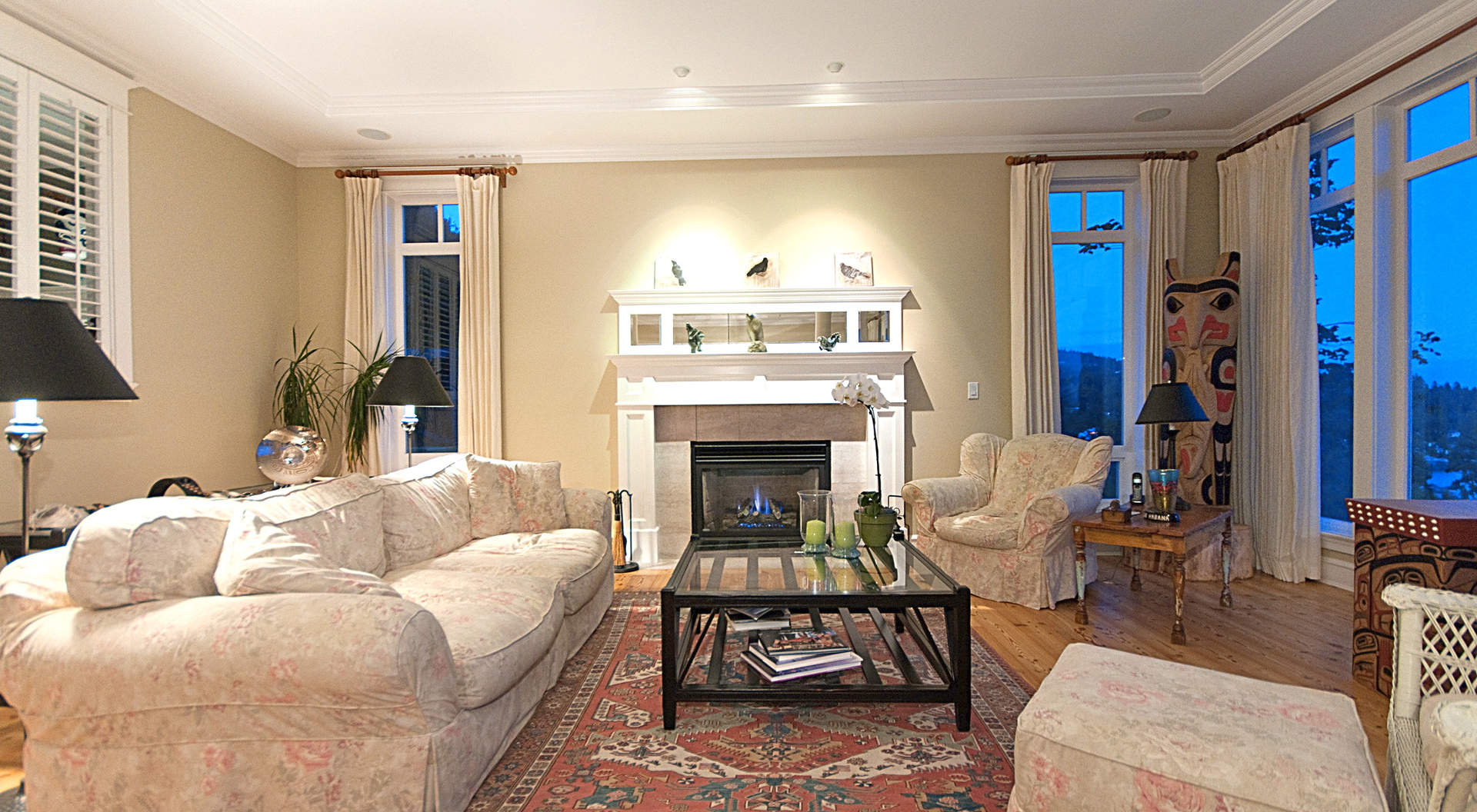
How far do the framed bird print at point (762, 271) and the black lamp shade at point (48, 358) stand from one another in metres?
3.67

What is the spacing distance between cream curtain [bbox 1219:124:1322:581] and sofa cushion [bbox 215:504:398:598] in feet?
16.1

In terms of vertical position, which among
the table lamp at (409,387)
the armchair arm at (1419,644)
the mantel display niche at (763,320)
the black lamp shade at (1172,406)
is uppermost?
the mantel display niche at (763,320)

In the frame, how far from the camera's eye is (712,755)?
2281mm

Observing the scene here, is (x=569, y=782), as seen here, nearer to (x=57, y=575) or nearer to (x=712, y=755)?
(x=712, y=755)

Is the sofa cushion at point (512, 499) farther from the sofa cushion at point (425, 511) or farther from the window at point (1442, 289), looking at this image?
the window at point (1442, 289)

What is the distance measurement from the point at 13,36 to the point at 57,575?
9.38 ft

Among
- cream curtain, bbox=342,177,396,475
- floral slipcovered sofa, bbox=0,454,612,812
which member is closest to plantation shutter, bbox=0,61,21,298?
cream curtain, bbox=342,177,396,475

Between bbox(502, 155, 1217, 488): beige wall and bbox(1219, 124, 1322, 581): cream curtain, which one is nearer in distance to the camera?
bbox(1219, 124, 1322, 581): cream curtain

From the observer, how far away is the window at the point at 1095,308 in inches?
206

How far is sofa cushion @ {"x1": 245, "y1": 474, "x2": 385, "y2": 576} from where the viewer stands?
7.82 feet

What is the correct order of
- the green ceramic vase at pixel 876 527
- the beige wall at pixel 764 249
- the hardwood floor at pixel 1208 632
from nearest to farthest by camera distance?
1. the hardwood floor at pixel 1208 632
2. the green ceramic vase at pixel 876 527
3. the beige wall at pixel 764 249

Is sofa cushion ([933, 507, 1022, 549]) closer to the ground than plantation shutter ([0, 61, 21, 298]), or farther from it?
closer to the ground

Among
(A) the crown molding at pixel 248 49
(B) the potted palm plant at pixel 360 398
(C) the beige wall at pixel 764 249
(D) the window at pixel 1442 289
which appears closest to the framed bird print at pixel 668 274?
(C) the beige wall at pixel 764 249

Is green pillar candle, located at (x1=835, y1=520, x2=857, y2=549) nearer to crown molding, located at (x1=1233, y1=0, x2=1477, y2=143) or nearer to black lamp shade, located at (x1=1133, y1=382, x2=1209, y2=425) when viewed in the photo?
black lamp shade, located at (x1=1133, y1=382, x2=1209, y2=425)
